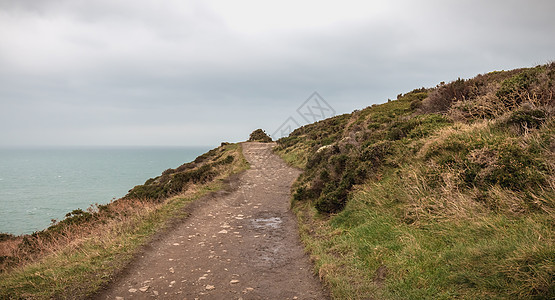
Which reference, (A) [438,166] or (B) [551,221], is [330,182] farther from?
(B) [551,221]

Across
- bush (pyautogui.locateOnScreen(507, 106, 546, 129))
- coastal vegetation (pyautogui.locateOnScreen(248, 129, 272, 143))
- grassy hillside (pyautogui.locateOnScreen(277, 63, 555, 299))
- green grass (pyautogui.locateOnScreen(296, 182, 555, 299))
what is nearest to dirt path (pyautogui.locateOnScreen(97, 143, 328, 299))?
grassy hillside (pyautogui.locateOnScreen(277, 63, 555, 299))

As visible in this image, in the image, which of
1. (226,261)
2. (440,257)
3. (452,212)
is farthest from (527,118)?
(226,261)

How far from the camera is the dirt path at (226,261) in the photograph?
19.6 ft

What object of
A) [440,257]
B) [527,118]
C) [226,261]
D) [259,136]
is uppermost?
[259,136]

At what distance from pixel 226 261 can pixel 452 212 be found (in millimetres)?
5317

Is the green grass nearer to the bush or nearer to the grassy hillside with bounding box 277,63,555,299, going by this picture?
the grassy hillside with bounding box 277,63,555,299

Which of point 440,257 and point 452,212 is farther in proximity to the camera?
point 452,212

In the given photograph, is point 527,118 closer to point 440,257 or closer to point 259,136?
point 440,257

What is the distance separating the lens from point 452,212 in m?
6.21

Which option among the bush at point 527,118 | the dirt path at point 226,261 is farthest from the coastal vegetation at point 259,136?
the bush at point 527,118

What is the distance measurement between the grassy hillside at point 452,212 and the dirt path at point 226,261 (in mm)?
651

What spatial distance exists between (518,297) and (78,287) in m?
7.37

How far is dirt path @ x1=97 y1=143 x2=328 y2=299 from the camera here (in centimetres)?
598

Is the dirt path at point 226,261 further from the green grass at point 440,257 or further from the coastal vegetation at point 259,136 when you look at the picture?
the coastal vegetation at point 259,136
